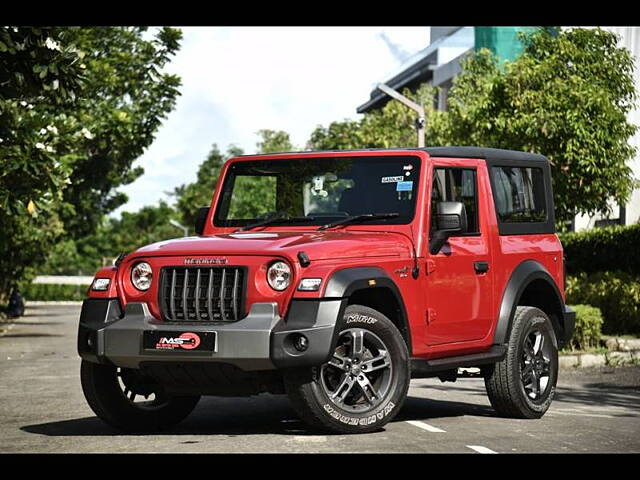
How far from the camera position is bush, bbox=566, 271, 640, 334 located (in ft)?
75.7

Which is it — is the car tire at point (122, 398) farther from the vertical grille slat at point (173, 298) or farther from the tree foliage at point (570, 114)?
the tree foliage at point (570, 114)

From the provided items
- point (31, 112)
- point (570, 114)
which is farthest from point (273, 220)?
point (31, 112)

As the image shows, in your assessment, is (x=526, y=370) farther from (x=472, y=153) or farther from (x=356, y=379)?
(x=356, y=379)

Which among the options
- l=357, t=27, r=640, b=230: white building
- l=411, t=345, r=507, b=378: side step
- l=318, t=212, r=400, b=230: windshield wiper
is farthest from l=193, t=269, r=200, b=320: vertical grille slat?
l=357, t=27, r=640, b=230: white building

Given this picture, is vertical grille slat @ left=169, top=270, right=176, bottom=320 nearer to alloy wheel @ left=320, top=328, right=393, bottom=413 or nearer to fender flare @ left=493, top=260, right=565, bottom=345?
alloy wheel @ left=320, top=328, right=393, bottom=413

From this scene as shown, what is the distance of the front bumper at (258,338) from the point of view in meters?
8.91

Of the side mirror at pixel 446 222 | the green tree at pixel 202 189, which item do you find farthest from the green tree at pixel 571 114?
the green tree at pixel 202 189

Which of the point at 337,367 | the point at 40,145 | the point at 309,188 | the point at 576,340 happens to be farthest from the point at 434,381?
the point at 40,145

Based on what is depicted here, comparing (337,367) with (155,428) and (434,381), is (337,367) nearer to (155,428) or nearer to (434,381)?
(155,428)

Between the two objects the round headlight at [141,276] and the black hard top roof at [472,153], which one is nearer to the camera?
the round headlight at [141,276]

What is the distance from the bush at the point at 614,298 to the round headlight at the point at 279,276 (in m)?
14.9

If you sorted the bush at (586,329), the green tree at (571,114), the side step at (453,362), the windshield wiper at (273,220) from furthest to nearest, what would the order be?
the green tree at (571,114) < the bush at (586,329) < the windshield wiper at (273,220) < the side step at (453,362)

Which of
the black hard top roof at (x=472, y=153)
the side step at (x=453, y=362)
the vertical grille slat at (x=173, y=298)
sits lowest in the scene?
the side step at (x=453, y=362)
